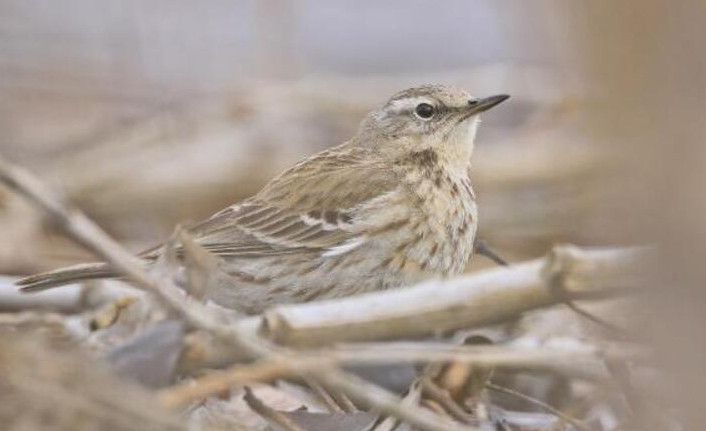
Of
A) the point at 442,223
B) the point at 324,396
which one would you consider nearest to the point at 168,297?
the point at 324,396

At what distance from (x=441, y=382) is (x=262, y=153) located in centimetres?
424

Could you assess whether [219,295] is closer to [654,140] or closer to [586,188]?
[586,188]

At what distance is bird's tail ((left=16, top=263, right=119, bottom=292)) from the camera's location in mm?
5145

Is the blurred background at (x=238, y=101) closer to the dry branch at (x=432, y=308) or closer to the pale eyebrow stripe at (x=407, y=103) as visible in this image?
the pale eyebrow stripe at (x=407, y=103)

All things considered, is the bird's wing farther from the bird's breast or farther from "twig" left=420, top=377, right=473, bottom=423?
"twig" left=420, top=377, right=473, bottom=423

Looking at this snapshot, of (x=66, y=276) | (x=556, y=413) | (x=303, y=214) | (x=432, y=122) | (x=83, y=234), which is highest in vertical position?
(x=432, y=122)

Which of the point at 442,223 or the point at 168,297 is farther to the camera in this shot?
the point at 442,223

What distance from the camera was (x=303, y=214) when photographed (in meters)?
6.00

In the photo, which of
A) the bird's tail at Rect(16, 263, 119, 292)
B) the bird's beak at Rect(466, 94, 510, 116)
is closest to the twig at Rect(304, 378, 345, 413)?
the bird's tail at Rect(16, 263, 119, 292)

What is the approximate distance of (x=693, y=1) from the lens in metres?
2.02

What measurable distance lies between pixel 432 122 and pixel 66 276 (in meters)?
1.75

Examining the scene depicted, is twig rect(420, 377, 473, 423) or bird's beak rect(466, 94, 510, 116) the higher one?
bird's beak rect(466, 94, 510, 116)

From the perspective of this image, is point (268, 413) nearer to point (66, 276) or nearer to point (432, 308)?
point (432, 308)

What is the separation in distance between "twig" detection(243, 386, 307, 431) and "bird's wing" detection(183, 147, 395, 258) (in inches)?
60.0
